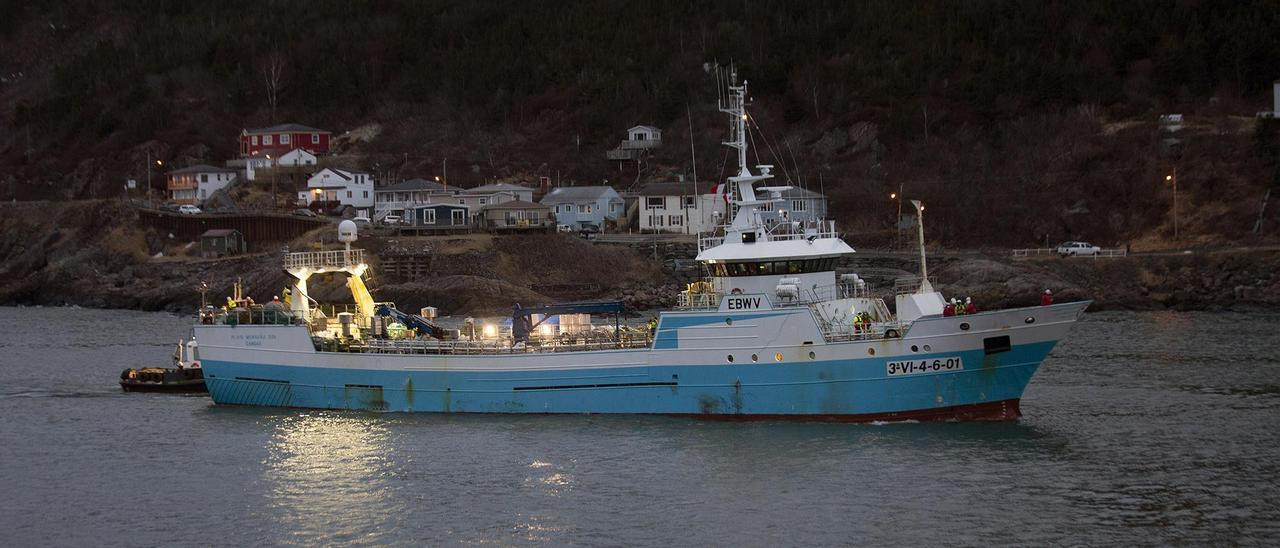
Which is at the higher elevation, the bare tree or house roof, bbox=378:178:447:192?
the bare tree

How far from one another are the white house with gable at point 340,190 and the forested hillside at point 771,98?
11513mm

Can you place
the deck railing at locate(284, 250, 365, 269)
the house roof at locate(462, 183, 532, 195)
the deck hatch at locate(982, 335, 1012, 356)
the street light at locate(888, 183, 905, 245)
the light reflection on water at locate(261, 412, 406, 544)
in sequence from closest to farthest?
1. the light reflection on water at locate(261, 412, 406, 544)
2. the deck hatch at locate(982, 335, 1012, 356)
3. the deck railing at locate(284, 250, 365, 269)
4. the street light at locate(888, 183, 905, 245)
5. the house roof at locate(462, 183, 532, 195)

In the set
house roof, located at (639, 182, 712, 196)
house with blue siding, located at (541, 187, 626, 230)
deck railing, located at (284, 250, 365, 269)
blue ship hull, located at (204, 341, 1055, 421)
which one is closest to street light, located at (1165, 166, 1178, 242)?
house roof, located at (639, 182, 712, 196)

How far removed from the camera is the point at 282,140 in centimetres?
11844

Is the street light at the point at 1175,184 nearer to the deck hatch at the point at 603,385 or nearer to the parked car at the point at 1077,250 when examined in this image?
the parked car at the point at 1077,250

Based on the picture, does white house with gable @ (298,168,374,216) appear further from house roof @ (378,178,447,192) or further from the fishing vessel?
the fishing vessel

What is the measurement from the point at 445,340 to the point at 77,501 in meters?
12.6

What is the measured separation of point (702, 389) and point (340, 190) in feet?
229

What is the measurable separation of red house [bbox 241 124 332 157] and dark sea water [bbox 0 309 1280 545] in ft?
247

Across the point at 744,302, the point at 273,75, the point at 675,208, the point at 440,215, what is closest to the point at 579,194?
the point at 675,208

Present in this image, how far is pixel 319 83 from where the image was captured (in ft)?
449

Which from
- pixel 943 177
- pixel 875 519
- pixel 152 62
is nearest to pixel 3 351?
pixel 875 519

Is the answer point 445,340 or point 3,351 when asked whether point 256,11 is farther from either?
point 445,340

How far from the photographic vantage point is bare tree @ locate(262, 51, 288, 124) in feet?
451
